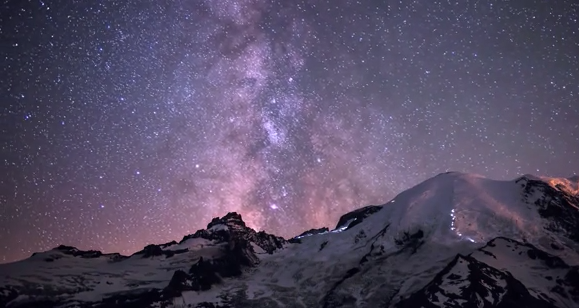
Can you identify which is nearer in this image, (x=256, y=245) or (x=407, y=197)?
(x=407, y=197)

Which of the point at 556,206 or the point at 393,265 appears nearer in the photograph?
the point at 393,265

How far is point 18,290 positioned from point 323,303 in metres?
80.7

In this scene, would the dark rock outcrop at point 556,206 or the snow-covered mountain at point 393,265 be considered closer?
the snow-covered mountain at point 393,265

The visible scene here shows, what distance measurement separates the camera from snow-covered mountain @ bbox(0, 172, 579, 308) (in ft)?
318

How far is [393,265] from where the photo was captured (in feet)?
405

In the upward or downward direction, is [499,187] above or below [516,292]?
above

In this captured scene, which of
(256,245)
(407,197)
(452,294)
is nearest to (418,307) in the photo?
(452,294)

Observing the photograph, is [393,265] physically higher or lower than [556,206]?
lower

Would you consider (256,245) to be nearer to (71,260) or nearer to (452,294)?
(71,260)

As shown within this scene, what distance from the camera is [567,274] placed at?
314 feet

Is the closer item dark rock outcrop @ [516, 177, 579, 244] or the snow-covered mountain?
the snow-covered mountain

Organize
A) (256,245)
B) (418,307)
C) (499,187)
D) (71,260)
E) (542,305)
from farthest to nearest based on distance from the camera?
(256,245) → (71,260) → (499,187) → (418,307) → (542,305)

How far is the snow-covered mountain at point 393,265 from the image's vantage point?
96875 mm

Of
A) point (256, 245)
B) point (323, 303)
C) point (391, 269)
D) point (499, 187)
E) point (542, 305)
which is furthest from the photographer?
point (256, 245)
